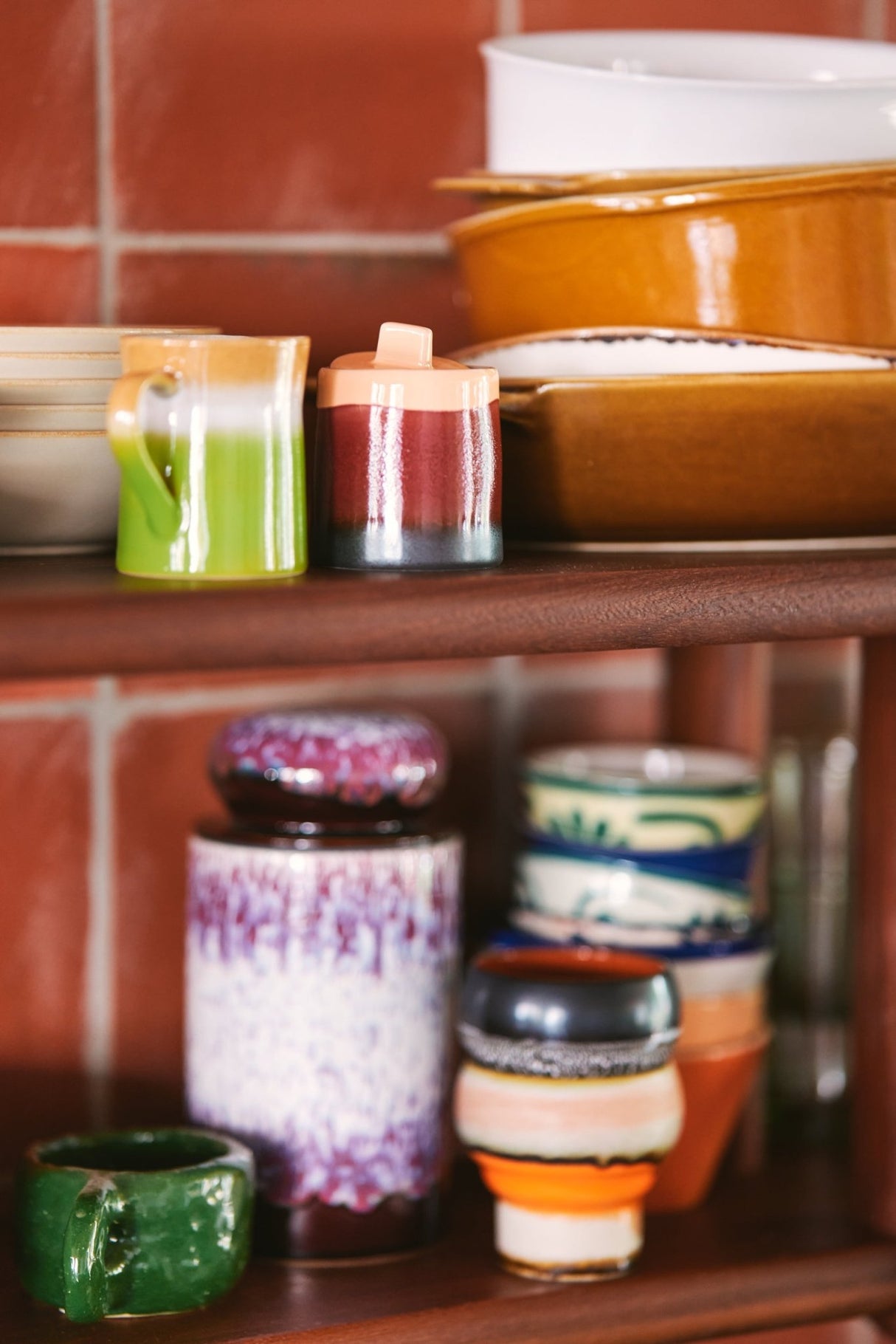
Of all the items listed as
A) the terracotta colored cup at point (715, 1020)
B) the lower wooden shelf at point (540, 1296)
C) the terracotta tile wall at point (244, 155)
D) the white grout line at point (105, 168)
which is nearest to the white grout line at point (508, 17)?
the terracotta tile wall at point (244, 155)

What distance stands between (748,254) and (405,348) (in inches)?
6.8

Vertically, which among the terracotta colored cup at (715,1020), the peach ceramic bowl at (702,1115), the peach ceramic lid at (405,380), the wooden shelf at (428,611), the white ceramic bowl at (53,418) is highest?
the peach ceramic lid at (405,380)

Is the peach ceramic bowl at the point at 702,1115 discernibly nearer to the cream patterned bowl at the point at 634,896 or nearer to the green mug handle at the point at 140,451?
the cream patterned bowl at the point at 634,896

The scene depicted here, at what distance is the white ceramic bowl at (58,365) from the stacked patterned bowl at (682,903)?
368mm

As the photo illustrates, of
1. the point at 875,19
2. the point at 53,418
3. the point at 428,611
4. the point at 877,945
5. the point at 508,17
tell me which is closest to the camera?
the point at 428,611

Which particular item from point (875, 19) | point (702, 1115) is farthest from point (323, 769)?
point (875, 19)

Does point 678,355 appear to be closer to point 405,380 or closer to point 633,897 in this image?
point 405,380

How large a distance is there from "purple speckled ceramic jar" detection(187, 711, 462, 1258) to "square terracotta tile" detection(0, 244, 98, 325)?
0.27 metres

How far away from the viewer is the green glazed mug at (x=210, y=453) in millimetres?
745

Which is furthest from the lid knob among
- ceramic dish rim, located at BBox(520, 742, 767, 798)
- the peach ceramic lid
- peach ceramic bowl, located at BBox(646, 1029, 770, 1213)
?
peach ceramic bowl, located at BBox(646, 1029, 770, 1213)

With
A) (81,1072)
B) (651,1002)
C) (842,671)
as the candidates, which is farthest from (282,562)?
(842,671)

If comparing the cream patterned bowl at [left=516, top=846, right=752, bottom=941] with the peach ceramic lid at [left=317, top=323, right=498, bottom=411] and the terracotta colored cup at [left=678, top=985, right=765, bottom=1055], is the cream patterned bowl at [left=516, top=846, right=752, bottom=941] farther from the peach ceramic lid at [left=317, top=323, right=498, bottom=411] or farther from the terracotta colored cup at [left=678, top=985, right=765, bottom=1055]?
the peach ceramic lid at [left=317, top=323, right=498, bottom=411]

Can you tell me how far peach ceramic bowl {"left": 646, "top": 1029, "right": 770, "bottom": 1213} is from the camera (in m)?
1.02

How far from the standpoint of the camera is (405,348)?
0.81 metres
